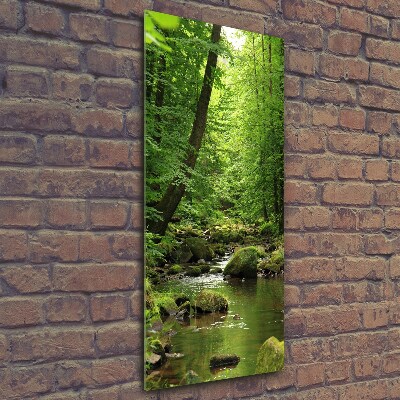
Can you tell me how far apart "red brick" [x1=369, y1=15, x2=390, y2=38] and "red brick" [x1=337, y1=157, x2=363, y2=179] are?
553mm

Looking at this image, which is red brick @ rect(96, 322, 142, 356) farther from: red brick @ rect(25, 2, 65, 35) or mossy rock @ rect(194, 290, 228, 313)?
red brick @ rect(25, 2, 65, 35)

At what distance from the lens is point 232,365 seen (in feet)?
7.10

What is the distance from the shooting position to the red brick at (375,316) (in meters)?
2.49

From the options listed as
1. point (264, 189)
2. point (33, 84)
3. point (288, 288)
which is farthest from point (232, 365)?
point (33, 84)

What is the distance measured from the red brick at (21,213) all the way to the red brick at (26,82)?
0.33m

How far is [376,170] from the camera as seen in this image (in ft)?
8.29

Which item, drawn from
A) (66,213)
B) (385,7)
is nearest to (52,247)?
(66,213)

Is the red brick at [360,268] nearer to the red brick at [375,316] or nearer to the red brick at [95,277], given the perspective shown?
the red brick at [375,316]

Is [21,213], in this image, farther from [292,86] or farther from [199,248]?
[292,86]

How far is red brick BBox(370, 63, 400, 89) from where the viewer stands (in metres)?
2.53

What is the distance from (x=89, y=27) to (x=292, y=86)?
2.76 feet

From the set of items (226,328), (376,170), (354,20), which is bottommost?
(226,328)

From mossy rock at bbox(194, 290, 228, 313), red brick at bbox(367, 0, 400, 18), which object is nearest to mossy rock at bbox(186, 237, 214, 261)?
mossy rock at bbox(194, 290, 228, 313)

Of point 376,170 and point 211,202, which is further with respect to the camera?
point 376,170
